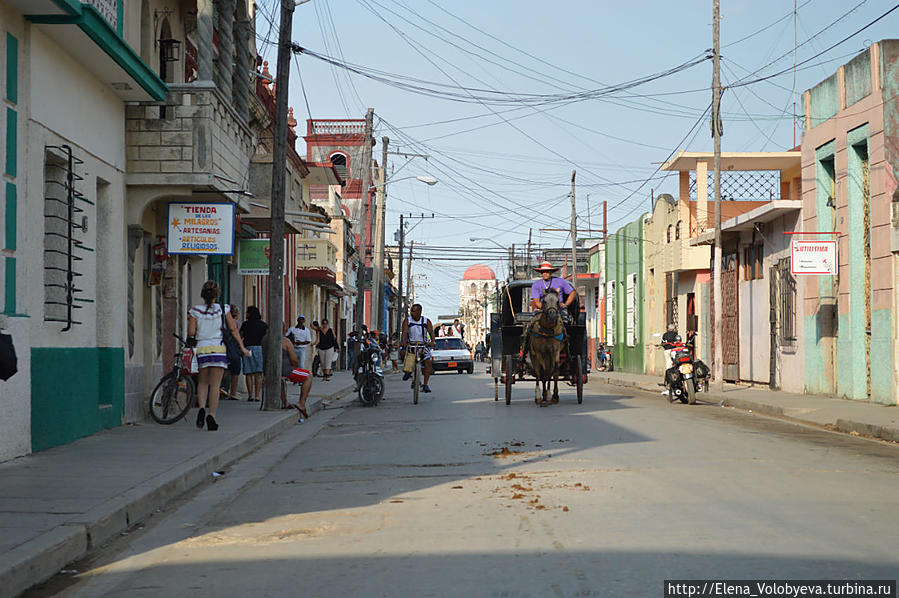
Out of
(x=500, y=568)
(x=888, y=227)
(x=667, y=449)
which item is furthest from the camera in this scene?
(x=888, y=227)

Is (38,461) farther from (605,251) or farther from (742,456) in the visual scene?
(605,251)

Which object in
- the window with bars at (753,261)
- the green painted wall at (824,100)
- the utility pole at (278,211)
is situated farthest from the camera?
the window with bars at (753,261)

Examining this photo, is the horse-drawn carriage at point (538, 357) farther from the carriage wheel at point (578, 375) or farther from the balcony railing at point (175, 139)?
the balcony railing at point (175, 139)

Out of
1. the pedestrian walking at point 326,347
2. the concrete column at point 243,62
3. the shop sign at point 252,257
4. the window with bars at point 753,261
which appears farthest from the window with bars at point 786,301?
the pedestrian walking at point 326,347

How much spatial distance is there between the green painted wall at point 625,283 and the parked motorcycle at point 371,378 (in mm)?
25853

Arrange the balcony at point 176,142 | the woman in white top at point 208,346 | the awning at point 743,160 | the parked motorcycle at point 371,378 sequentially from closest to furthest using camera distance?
the woman in white top at point 208,346 → the balcony at point 176,142 → the parked motorcycle at point 371,378 → the awning at point 743,160

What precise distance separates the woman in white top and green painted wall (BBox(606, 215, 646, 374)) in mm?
33154

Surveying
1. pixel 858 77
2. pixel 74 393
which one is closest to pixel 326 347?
pixel 858 77

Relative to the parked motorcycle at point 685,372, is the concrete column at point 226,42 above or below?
above

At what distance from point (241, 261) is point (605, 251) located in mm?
34100

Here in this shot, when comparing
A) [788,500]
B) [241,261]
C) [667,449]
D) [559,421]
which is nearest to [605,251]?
[241,261]

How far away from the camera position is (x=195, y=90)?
1574cm

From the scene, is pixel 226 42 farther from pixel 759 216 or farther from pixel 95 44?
pixel 759 216

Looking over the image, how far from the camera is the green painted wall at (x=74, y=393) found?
1141 centimetres
